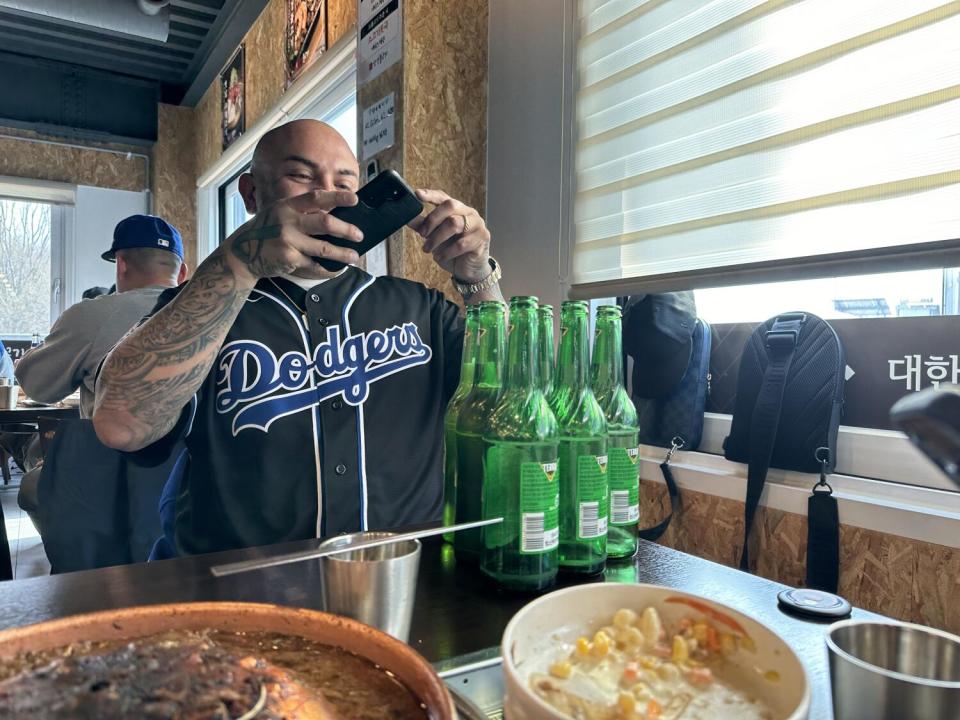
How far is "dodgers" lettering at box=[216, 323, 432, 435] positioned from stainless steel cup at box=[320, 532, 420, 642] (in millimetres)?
686

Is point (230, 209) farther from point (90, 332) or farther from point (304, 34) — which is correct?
point (90, 332)

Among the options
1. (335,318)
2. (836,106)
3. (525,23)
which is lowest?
(335,318)

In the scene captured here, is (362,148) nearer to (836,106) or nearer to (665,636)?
(836,106)

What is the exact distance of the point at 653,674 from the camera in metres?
0.40

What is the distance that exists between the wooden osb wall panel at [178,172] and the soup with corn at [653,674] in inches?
208

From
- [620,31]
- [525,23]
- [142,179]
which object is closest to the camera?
[620,31]

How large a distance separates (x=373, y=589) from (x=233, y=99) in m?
4.33

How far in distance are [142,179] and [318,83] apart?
134 inches

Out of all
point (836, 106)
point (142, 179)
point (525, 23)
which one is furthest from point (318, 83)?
point (142, 179)

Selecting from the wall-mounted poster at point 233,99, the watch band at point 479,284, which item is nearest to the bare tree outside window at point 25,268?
the wall-mounted poster at point 233,99

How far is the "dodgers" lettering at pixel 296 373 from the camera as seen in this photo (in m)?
1.18

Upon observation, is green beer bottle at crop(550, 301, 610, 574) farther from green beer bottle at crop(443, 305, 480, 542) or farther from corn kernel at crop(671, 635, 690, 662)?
corn kernel at crop(671, 635, 690, 662)

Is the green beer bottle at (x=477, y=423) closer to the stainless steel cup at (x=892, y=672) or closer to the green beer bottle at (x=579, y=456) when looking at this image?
the green beer bottle at (x=579, y=456)

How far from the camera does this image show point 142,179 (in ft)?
17.7
